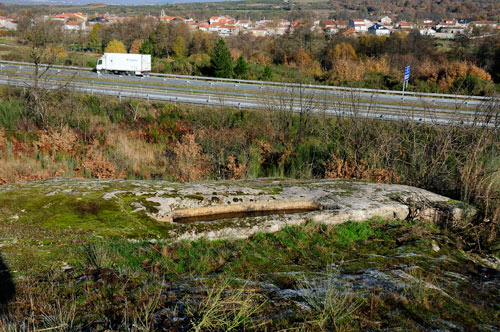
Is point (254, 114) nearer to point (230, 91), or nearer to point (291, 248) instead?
point (230, 91)

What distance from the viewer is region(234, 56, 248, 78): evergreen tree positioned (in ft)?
123

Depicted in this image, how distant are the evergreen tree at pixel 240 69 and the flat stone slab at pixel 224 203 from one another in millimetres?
32423

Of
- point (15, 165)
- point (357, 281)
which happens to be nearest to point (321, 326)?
point (357, 281)

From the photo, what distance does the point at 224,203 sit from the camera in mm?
5809

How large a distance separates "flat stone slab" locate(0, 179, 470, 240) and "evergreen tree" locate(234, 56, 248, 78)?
32.4 m

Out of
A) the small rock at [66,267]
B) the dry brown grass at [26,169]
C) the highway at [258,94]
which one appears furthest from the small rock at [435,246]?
the highway at [258,94]

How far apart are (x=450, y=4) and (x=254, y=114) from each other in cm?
21112

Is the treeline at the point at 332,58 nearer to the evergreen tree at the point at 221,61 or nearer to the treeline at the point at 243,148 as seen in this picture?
the evergreen tree at the point at 221,61

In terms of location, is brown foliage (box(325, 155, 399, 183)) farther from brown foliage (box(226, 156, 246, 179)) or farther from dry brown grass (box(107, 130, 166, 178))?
Answer: dry brown grass (box(107, 130, 166, 178))

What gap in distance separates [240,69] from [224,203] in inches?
1319

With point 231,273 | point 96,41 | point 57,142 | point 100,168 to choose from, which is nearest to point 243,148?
point 100,168

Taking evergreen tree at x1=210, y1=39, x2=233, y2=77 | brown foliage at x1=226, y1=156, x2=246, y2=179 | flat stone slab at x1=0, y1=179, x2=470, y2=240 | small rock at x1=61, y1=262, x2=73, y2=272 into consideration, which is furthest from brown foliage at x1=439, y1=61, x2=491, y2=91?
small rock at x1=61, y1=262, x2=73, y2=272

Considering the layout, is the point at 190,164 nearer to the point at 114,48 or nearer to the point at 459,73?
the point at 459,73

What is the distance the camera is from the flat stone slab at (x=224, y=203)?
16.6 feet
